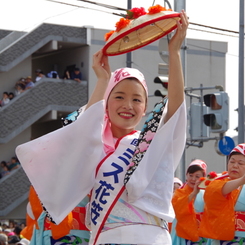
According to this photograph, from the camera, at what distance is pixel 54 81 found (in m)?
24.8

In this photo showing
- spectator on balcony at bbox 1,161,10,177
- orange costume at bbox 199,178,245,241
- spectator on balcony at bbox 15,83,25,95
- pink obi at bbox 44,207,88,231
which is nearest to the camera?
pink obi at bbox 44,207,88,231

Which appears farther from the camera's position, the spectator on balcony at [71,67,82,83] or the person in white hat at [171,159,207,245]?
the spectator on balcony at [71,67,82,83]

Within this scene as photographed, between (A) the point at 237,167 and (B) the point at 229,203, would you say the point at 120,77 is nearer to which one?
(A) the point at 237,167

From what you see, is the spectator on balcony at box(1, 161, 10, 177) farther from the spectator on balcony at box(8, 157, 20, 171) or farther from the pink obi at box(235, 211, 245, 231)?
the pink obi at box(235, 211, 245, 231)

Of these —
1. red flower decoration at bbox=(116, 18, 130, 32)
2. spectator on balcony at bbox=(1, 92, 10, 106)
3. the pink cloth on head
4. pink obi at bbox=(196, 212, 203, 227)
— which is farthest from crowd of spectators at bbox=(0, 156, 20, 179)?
red flower decoration at bbox=(116, 18, 130, 32)

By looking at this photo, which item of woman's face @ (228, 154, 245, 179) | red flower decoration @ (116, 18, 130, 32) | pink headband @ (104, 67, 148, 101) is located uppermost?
red flower decoration @ (116, 18, 130, 32)

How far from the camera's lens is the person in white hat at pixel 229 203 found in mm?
6527

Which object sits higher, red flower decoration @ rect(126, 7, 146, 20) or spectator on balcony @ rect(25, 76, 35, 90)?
red flower decoration @ rect(126, 7, 146, 20)

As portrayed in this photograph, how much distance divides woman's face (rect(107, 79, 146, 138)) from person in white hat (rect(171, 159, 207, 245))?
383 centimetres

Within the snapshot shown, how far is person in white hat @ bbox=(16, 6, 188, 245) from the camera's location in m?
3.84

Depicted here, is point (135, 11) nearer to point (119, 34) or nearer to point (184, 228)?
point (119, 34)

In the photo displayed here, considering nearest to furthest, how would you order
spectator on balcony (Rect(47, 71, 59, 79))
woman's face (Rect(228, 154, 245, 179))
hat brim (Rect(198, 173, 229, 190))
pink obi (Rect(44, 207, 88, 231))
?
1. pink obi (Rect(44, 207, 88, 231))
2. woman's face (Rect(228, 154, 245, 179))
3. hat brim (Rect(198, 173, 229, 190))
4. spectator on balcony (Rect(47, 71, 59, 79))

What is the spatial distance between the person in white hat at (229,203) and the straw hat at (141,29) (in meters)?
2.61

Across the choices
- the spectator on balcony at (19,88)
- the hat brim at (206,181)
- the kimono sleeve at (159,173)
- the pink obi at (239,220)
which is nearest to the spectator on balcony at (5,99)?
the spectator on balcony at (19,88)
